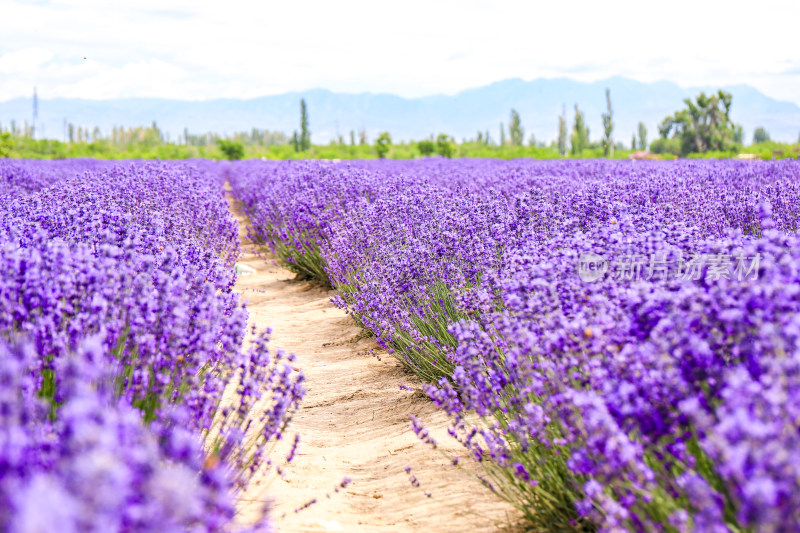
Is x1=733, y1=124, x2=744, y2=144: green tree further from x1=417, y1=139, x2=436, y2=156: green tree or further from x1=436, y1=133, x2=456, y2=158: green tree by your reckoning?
x1=417, y1=139, x2=436, y2=156: green tree

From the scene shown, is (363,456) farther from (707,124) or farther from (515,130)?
(515,130)

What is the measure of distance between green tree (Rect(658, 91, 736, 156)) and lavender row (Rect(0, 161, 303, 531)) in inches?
1487

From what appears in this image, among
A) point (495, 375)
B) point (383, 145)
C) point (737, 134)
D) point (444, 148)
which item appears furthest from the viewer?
point (737, 134)

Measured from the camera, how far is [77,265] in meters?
2.29

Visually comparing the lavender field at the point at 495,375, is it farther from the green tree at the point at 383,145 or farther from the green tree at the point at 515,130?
the green tree at the point at 515,130

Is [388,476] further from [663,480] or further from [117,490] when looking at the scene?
[117,490]

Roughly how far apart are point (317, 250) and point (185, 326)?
488 centimetres

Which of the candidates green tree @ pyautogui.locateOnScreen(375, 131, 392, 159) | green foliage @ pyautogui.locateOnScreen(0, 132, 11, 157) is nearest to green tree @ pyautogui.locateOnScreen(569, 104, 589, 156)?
green tree @ pyautogui.locateOnScreen(375, 131, 392, 159)

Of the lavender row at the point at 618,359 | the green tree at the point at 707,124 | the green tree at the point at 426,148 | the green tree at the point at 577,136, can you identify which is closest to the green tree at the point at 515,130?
the green tree at the point at 577,136

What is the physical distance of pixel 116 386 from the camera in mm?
2195

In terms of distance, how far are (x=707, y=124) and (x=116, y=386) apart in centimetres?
4024

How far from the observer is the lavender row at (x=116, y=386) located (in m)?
1.00

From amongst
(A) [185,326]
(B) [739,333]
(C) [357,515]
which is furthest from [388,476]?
(B) [739,333]

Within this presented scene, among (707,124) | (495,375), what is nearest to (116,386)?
(495,375)
